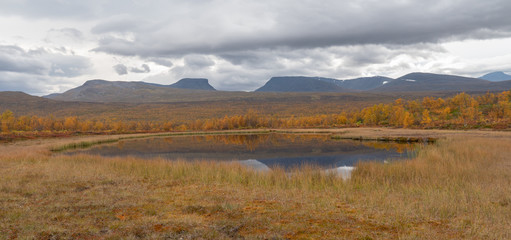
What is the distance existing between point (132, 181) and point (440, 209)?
489 inches

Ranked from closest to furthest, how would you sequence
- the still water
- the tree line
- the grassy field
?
the grassy field → the still water → the tree line

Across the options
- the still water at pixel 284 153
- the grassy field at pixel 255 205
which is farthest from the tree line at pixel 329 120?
the grassy field at pixel 255 205

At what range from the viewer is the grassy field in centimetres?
733

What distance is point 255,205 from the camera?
994 centimetres

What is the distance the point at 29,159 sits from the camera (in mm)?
22250

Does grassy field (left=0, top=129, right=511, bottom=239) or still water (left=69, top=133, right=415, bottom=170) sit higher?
grassy field (left=0, top=129, right=511, bottom=239)

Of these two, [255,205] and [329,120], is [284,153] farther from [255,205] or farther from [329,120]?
[329,120]

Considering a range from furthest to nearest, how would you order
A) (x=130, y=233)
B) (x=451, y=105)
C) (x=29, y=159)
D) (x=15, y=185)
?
(x=451, y=105)
(x=29, y=159)
(x=15, y=185)
(x=130, y=233)

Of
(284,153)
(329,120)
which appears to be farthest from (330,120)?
(284,153)

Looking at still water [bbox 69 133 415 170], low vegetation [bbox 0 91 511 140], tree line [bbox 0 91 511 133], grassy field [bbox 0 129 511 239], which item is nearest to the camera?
grassy field [bbox 0 129 511 239]

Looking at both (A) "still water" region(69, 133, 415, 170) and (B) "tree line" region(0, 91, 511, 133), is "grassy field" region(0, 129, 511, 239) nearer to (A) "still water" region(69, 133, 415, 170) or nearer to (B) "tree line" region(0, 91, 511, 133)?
(A) "still water" region(69, 133, 415, 170)

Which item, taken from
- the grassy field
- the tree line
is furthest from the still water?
the tree line

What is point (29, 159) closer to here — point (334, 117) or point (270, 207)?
point (270, 207)

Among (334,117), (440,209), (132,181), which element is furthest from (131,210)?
(334,117)
